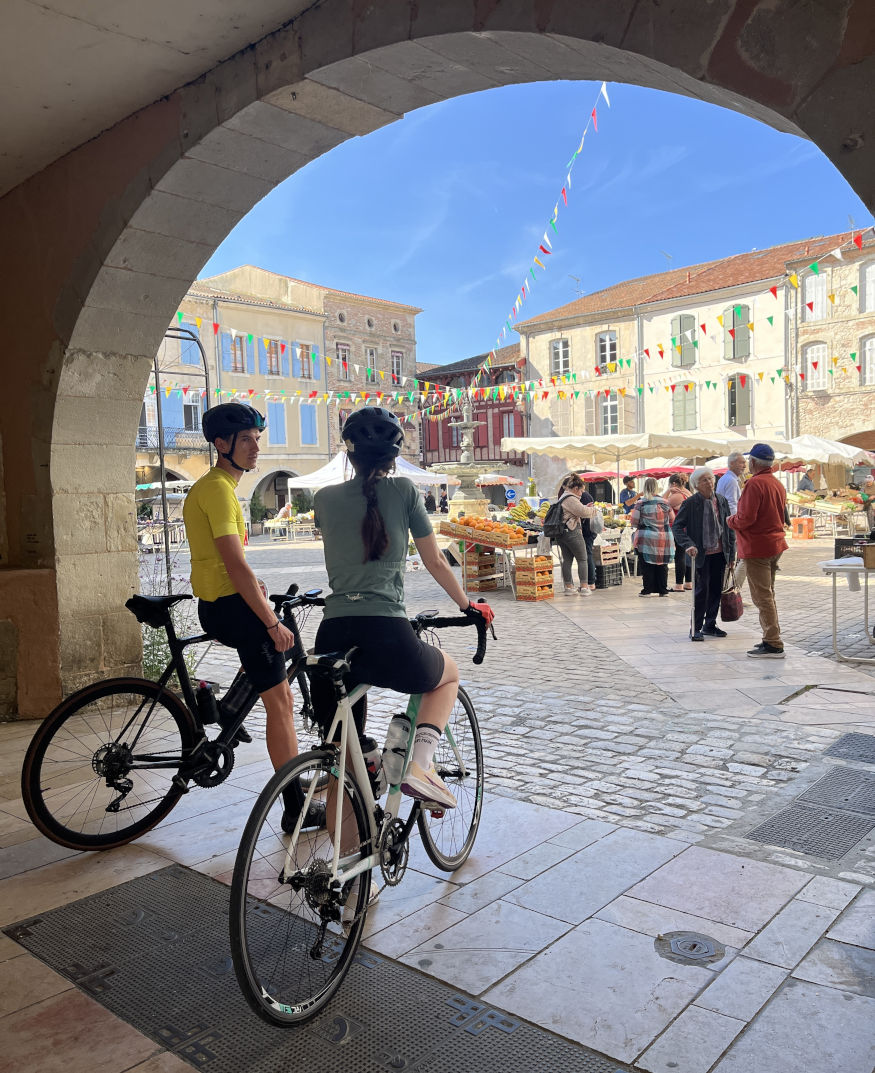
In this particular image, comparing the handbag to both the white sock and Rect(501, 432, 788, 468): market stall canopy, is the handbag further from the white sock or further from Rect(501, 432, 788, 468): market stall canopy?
Rect(501, 432, 788, 468): market stall canopy

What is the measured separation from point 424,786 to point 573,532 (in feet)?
28.7

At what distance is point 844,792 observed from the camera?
3906 millimetres

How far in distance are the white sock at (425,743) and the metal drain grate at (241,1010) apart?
58cm

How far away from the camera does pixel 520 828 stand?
354 centimetres

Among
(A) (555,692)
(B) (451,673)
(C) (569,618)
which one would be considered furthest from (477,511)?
(B) (451,673)

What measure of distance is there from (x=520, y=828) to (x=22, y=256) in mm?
4633

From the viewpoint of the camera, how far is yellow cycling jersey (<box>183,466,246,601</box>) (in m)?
3.28

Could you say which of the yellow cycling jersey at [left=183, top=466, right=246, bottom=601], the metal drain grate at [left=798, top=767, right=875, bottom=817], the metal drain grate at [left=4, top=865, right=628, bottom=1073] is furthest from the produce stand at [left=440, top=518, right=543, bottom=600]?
the metal drain grate at [left=4, top=865, right=628, bottom=1073]

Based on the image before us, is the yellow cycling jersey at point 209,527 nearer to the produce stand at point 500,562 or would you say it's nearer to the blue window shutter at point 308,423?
the produce stand at point 500,562

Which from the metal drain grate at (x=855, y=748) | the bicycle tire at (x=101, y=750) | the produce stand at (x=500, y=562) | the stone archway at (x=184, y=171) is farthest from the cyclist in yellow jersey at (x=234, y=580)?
the produce stand at (x=500, y=562)

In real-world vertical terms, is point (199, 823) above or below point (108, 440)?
below

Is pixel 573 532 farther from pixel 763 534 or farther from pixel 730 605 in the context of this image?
pixel 763 534

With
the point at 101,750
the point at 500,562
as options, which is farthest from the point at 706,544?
the point at 101,750

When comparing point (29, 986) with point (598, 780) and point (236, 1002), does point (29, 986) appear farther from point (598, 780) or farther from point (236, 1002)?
point (598, 780)
